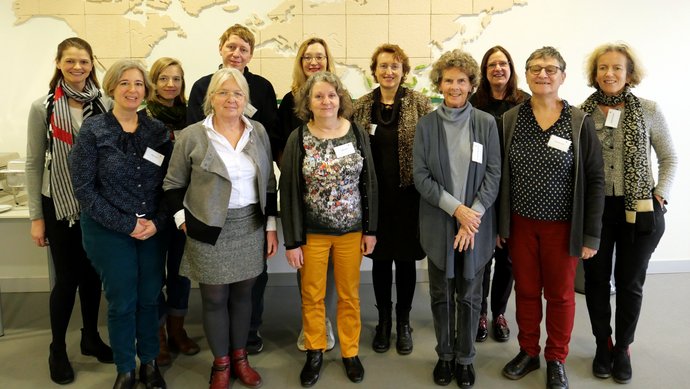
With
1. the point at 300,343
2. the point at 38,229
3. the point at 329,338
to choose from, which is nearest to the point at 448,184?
the point at 329,338

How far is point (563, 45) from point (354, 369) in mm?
3077

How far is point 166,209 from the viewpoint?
7.24ft

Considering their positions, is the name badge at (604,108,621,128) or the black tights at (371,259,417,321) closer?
the name badge at (604,108,621,128)

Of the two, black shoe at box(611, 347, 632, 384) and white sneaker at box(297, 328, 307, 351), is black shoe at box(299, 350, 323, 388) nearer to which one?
white sneaker at box(297, 328, 307, 351)

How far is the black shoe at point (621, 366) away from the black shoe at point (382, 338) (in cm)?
117

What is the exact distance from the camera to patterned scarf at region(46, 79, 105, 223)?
2.33 m

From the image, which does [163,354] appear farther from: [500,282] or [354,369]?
[500,282]

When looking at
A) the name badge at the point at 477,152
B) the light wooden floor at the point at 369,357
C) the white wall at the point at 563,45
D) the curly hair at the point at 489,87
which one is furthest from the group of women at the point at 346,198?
the white wall at the point at 563,45

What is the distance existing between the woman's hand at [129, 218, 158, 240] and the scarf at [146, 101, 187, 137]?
73cm

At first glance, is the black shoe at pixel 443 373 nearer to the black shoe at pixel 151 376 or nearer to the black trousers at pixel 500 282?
the black trousers at pixel 500 282

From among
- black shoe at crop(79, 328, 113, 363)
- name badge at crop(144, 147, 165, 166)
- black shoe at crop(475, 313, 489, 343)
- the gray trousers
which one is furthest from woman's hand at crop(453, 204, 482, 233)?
black shoe at crop(79, 328, 113, 363)

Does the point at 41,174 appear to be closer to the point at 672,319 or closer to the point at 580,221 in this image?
the point at 580,221

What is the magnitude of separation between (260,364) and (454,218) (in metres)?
1.33

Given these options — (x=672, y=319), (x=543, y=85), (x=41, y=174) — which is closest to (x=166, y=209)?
(x=41, y=174)
